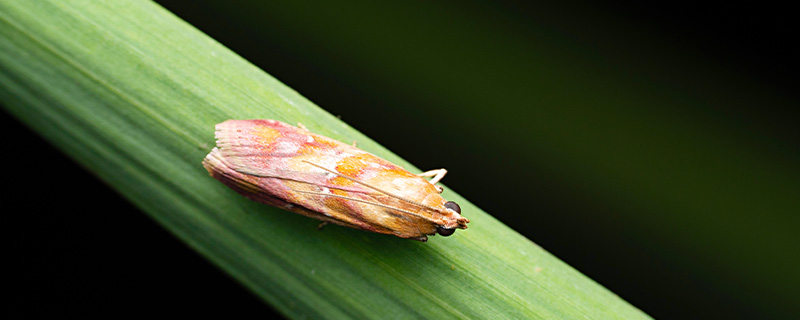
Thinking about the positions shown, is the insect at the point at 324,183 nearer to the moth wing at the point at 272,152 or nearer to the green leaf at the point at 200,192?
the moth wing at the point at 272,152

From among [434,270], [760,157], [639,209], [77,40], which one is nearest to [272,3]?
[77,40]

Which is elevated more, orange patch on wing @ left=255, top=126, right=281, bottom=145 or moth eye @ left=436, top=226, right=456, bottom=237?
orange patch on wing @ left=255, top=126, right=281, bottom=145

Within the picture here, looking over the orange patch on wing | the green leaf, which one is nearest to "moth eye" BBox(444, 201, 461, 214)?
the green leaf

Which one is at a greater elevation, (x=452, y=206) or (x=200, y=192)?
(x=452, y=206)

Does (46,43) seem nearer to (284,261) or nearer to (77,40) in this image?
(77,40)

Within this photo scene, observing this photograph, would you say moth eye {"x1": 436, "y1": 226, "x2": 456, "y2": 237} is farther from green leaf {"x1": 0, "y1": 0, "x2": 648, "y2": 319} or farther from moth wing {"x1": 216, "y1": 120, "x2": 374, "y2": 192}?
moth wing {"x1": 216, "y1": 120, "x2": 374, "y2": 192}

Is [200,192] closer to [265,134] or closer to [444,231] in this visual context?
[265,134]

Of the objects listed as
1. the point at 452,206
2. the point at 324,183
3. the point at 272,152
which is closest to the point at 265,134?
the point at 272,152
